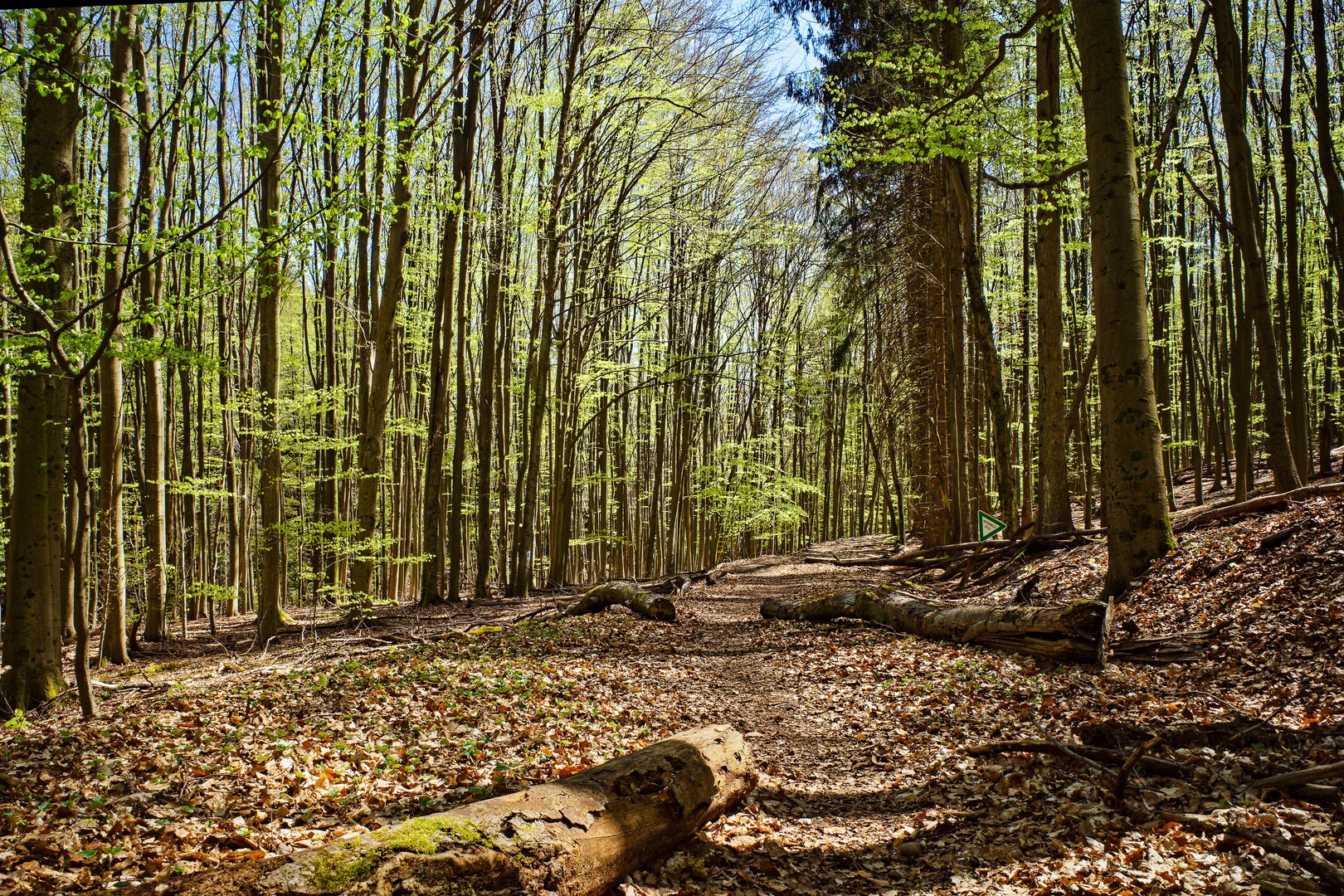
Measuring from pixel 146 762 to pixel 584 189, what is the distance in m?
14.3

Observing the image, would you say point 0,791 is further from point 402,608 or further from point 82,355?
point 402,608

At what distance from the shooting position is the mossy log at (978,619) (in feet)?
21.1

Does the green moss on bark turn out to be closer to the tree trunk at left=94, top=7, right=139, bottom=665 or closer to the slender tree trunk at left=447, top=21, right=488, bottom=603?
the tree trunk at left=94, top=7, right=139, bottom=665

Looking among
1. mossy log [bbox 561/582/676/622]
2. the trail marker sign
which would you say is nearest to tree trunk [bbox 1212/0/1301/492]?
the trail marker sign

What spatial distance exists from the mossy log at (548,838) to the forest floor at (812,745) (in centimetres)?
19

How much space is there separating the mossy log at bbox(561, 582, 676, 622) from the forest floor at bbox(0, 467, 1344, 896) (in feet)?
7.08

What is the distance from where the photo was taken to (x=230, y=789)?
14.1 feet

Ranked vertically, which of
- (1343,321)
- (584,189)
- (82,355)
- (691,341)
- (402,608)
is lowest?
(402,608)

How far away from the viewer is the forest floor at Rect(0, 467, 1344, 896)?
3580 millimetres

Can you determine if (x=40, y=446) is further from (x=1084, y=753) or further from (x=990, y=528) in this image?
(x=990, y=528)

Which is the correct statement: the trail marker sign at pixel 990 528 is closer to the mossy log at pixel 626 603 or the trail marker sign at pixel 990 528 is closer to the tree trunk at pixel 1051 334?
the tree trunk at pixel 1051 334

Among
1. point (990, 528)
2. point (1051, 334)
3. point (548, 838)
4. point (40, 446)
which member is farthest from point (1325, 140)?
point (40, 446)

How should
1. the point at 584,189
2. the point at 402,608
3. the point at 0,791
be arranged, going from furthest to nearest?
1. the point at 584,189
2. the point at 402,608
3. the point at 0,791

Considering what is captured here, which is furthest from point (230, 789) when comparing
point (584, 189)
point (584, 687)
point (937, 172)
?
point (937, 172)
